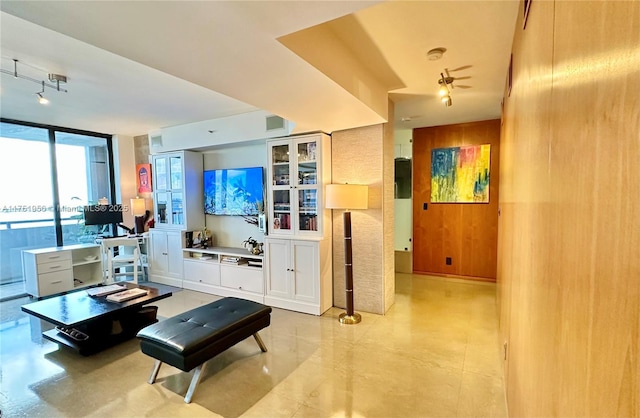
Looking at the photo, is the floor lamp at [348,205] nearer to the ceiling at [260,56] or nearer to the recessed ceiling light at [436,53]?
the ceiling at [260,56]

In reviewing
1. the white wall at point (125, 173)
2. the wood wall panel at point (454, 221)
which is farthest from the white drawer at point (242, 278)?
the wood wall panel at point (454, 221)

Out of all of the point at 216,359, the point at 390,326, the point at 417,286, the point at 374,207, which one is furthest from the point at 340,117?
the point at 417,286

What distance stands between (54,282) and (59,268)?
0.20 m

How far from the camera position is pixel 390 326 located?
3266 mm

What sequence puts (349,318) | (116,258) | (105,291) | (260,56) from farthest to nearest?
1. (116,258)
2. (349,318)
3. (105,291)
4. (260,56)

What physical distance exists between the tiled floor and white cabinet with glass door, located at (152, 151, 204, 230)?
2088 millimetres

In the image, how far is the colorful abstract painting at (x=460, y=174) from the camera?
4688 millimetres

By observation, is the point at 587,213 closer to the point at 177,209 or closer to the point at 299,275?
the point at 299,275

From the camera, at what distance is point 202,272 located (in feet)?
15.1

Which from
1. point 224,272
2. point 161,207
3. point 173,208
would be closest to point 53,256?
point 161,207

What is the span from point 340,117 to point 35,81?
315 centimetres

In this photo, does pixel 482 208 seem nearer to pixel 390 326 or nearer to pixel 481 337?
pixel 481 337

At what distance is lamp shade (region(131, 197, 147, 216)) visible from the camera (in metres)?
5.36

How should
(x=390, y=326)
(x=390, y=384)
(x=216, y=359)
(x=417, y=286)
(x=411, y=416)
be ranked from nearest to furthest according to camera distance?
(x=411, y=416) → (x=390, y=384) → (x=216, y=359) → (x=390, y=326) → (x=417, y=286)
